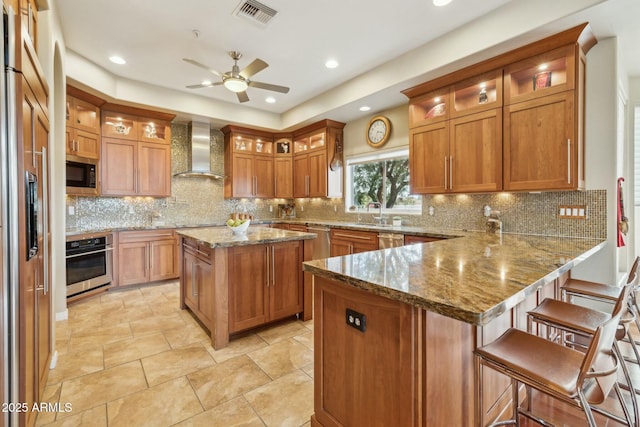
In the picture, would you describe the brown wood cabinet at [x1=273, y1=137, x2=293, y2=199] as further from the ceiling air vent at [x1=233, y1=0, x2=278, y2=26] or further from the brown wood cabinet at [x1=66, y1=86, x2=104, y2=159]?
the ceiling air vent at [x1=233, y1=0, x2=278, y2=26]

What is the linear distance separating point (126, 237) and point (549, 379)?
4.93m

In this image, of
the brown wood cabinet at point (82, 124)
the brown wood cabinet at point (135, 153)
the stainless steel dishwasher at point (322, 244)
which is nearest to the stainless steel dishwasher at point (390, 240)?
the stainless steel dishwasher at point (322, 244)

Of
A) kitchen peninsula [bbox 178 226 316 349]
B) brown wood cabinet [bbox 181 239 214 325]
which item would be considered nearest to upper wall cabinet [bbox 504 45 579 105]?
kitchen peninsula [bbox 178 226 316 349]

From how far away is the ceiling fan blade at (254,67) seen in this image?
2876mm

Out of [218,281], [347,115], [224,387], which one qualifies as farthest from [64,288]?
[347,115]

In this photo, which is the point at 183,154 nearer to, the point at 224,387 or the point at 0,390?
the point at 224,387

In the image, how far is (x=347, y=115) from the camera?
4.88 m

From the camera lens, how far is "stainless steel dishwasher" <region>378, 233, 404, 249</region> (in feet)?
11.9

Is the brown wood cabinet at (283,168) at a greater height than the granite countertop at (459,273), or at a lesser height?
greater

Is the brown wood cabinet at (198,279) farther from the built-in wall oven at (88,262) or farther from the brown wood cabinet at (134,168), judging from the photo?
the brown wood cabinet at (134,168)

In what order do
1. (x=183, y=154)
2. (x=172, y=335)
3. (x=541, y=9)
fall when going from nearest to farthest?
(x=541, y=9)
(x=172, y=335)
(x=183, y=154)

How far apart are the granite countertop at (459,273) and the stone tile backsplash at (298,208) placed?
0.79 meters

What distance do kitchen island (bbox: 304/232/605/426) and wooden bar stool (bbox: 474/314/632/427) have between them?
13cm

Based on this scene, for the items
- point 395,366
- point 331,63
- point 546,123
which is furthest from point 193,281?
point 546,123
